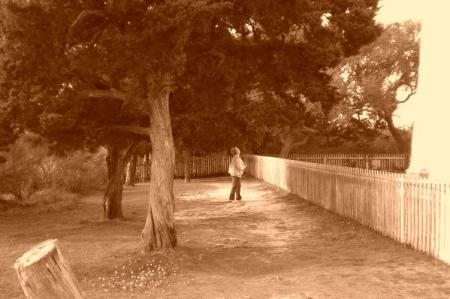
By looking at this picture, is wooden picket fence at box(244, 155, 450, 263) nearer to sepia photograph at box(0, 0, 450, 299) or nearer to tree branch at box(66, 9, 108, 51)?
sepia photograph at box(0, 0, 450, 299)

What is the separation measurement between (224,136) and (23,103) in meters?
6.41

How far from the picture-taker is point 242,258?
1095cm

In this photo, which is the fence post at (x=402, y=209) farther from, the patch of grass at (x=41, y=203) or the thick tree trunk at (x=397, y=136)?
the thick tree trunk at (x=397, y=136)

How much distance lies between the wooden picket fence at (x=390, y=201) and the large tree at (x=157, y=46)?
9.31 feet

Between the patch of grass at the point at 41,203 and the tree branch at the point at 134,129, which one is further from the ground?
the tree branch at the point at 134,129

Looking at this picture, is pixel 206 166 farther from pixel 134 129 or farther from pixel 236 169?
pixel 134 129

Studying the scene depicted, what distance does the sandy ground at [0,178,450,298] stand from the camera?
8.16 m

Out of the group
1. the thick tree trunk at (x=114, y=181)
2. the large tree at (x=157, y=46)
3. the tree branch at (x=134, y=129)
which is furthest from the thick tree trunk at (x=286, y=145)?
the tree branch at (x=134, y=129)

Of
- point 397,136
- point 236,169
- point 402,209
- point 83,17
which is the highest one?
point 83,17

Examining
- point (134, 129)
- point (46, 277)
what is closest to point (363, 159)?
point (134, 129)

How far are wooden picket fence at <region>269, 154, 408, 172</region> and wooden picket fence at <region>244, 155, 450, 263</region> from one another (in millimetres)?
24615

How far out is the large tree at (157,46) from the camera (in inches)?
394

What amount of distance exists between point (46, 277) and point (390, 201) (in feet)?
34.2

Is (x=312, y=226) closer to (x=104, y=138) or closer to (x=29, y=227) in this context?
(x=104, y=138)
